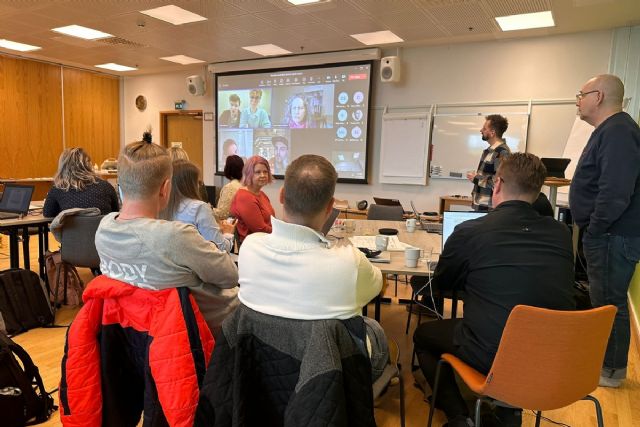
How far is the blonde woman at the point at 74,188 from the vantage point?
3.16 meters

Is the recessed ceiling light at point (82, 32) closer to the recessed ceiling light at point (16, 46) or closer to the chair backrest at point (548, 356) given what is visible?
the recessed ceiling light at point (16, 46)

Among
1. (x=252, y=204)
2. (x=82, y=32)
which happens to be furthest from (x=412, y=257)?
(x=82, y=32)

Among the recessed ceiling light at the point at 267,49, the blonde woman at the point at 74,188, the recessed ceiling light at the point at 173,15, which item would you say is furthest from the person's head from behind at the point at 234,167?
the recessed ceiling light at the point at 267,49

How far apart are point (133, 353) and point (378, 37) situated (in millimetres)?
5254

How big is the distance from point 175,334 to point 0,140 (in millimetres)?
7653

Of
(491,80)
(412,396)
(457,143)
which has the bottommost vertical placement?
(412,396)

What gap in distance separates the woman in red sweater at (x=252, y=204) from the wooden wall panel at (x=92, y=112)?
A: 6.56m

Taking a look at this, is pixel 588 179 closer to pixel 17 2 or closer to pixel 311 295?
pixel 311 295

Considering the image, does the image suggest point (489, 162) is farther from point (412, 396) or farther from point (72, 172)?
point (72, 172)

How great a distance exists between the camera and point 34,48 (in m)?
6.68

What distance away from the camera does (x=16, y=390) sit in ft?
5.86

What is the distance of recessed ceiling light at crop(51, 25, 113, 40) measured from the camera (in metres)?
5.62

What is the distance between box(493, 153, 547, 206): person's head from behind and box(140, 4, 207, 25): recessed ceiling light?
4317mm

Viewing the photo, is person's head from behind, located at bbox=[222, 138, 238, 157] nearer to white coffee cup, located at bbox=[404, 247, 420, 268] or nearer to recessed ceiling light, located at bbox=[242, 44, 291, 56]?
recessed ceiling light, located at bbox=[242, 44, 291, 56]
